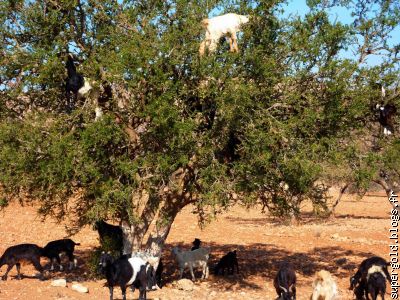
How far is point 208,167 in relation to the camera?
1316 centimetres

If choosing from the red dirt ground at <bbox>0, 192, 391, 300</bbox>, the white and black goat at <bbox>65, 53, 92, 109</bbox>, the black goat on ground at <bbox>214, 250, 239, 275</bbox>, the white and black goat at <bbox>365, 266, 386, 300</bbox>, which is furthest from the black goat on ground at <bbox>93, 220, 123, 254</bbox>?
the white and black goat at <bbox>365, 266, 386, 300</bbox>

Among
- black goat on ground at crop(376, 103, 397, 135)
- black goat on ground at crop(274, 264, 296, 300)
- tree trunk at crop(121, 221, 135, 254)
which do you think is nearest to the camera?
black goat on ground at crop(274, 264, 296, 300)

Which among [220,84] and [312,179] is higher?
[220,84]

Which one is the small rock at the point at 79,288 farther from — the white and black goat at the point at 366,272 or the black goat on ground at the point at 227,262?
the white and black goat at the point at 366,272

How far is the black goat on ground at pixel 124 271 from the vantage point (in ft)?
40.0

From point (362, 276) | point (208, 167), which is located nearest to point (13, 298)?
point (208, 167)

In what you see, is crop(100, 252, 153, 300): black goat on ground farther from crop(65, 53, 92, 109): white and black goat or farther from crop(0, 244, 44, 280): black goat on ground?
crop(65, 53, 92, 109): white and black goat

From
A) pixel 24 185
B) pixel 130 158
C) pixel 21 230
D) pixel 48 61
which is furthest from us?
pixel 21 230

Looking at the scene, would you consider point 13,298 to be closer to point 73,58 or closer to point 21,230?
point 73,58

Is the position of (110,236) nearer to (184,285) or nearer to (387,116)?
(184,285)

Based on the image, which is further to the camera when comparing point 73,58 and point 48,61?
point 73,58

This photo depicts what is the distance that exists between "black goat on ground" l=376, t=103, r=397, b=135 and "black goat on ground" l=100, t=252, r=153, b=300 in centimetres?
782

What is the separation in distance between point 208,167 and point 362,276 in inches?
202

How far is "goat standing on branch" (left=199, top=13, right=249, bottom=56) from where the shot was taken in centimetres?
1318
